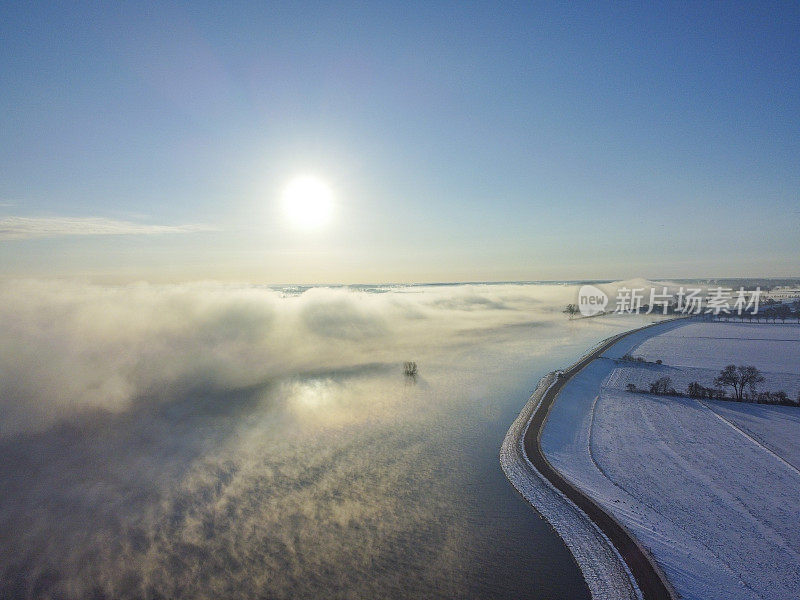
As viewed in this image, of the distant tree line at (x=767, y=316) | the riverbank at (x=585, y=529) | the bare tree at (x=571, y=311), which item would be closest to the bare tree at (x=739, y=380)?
the riverbank at (x=585, y=529)

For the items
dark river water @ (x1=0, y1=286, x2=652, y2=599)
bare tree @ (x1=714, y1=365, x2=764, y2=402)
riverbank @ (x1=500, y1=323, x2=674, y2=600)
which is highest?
bare tree @ (x1=714, y1=365, x2=764, y2=402)

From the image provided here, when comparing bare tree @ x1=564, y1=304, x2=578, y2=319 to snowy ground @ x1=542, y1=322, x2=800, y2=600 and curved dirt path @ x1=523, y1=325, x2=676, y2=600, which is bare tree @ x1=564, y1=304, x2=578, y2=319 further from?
curved dirt path @ x1=523, y1=325, x2=676, y2=600

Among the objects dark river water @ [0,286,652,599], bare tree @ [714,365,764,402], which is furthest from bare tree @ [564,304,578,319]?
dark river water @ [0,286,652,599]

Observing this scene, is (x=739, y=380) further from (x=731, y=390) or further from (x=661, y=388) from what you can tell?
(x=661, y=388)

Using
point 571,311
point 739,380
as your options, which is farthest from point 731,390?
point 571,311

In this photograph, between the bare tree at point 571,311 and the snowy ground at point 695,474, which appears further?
the bare tree at point 571,311

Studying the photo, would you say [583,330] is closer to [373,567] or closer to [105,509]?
[373,567]

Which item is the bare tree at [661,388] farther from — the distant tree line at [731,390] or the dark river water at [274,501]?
the dark river water at [274,501]
